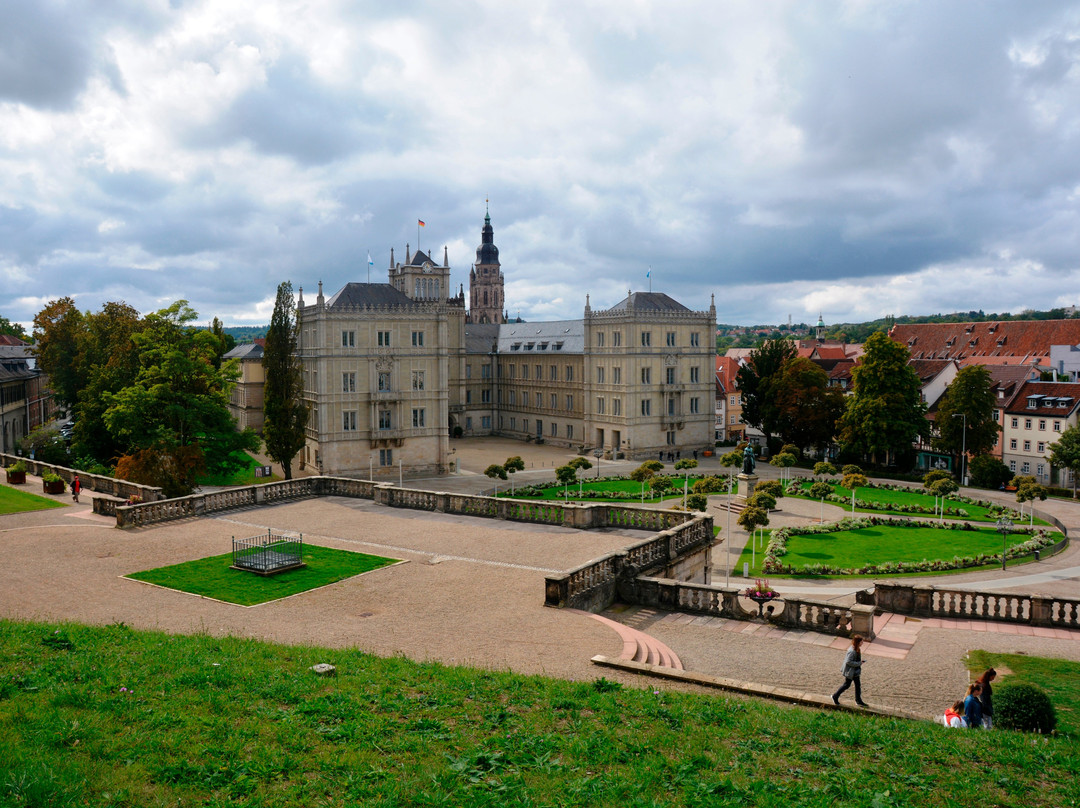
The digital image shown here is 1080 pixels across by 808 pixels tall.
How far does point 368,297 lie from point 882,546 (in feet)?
Result: 140

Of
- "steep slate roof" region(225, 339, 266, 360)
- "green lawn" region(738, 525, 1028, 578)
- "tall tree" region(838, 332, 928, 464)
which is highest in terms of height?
"steep slate roof" region(225, 339, 266, 360)

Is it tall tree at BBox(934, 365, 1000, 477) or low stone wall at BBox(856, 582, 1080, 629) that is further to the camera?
tall tree at BBox(934, 365, 1000, 477)

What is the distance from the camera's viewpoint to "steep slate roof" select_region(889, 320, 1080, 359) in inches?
3716

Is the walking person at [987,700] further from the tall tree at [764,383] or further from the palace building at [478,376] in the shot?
the tall tree at [764,383]

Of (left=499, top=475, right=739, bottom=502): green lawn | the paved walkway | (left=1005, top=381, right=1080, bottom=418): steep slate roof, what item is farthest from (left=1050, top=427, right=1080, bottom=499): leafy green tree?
the paved walkway

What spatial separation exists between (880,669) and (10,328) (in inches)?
5652

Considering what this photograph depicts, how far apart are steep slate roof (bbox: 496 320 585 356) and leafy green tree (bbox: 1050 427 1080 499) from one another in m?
43.0

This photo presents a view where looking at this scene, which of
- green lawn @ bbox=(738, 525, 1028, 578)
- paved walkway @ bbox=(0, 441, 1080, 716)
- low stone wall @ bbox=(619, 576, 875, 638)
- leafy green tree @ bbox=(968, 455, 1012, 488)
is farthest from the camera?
leafy green tree @ bbox=(968, 455, 1012, 488)

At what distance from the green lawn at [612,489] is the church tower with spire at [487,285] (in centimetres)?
9862

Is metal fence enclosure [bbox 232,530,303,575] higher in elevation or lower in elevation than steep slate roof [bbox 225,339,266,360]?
lower

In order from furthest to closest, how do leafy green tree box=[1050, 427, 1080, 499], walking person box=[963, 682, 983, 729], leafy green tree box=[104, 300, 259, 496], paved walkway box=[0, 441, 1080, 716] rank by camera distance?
1. leafy green tree box=[1050, 427, 1080, 499]
2. leafy green tree box=[104, 300, 259, 496]
3. paved walkway box=[0, 441, 1080, 716]
4. walking person box=[963, 682, 983, 729]

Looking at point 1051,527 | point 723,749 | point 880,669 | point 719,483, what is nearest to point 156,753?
point 723,749

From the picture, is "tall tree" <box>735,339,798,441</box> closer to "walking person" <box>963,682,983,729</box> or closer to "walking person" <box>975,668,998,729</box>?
"walking person" <box>975,668,998,729</box>

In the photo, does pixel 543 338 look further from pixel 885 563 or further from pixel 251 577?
pixel 251 577
